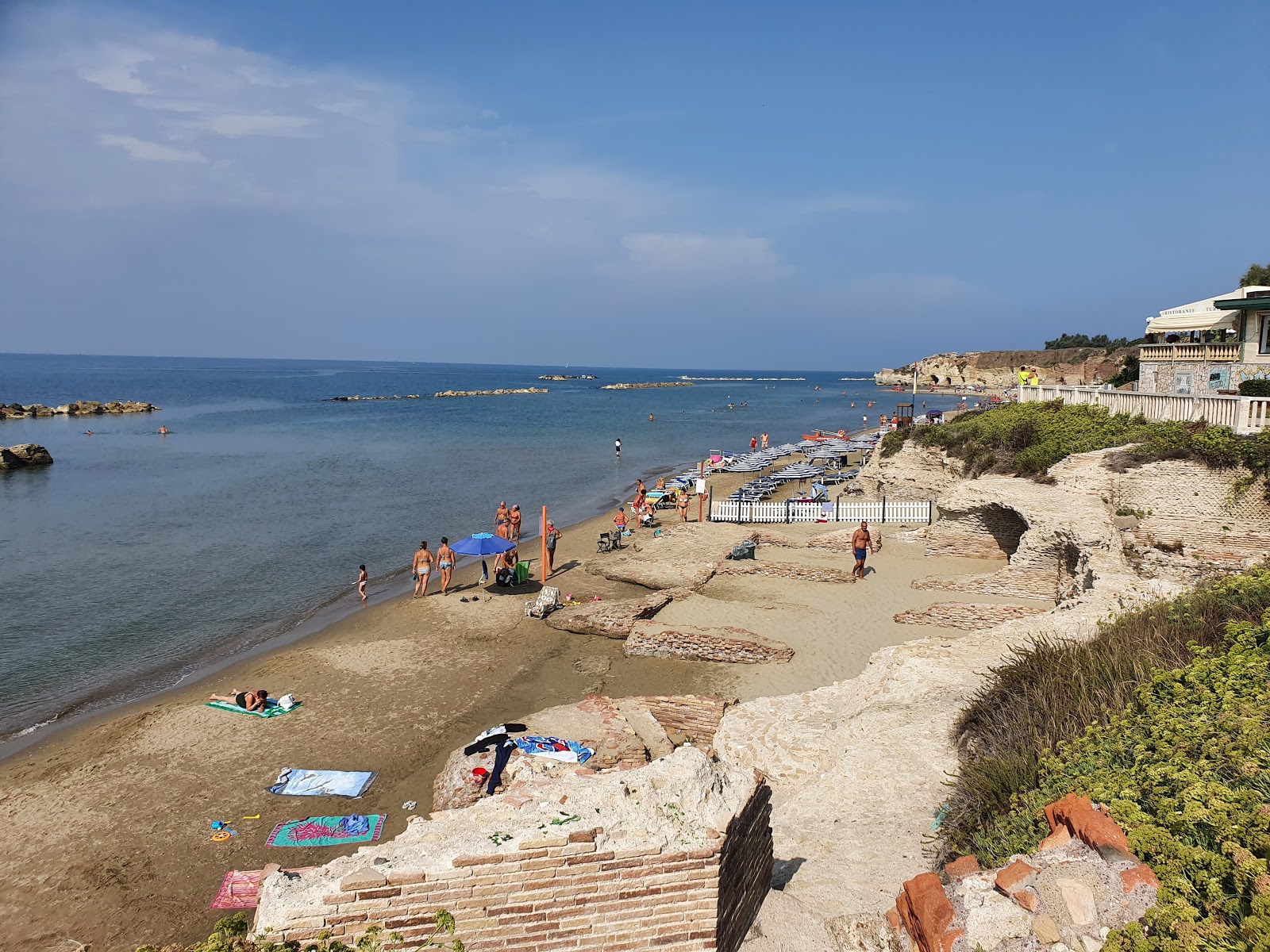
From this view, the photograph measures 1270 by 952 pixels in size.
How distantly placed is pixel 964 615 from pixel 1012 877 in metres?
11.1

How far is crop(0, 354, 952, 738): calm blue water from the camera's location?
17.0 m

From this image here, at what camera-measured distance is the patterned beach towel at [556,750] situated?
9.25 meters

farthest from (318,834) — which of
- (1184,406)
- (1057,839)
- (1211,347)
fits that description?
(1211,347)

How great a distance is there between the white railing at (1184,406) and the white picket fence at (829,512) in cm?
544

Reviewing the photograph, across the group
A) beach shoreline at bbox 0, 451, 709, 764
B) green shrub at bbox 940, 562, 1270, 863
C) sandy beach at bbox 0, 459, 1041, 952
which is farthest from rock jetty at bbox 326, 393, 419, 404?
green shrub at bbox 940, 562, 1270, 863

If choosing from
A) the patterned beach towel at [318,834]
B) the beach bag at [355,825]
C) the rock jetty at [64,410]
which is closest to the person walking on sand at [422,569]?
the patterned beach towel at [318,834]

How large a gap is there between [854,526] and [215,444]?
5088 centimetres

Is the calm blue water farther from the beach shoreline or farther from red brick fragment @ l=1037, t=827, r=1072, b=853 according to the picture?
red brick fragment @ l=1037, t=827, r=1072, b=853

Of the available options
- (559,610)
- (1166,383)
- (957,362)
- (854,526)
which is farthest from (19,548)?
(957,362)

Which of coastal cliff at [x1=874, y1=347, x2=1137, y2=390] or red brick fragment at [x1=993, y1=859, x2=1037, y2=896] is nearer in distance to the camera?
red brick fragment at [x1=993, y1=859, x2=1037, y2=896]

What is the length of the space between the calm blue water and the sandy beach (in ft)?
9.03

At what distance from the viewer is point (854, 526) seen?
2275 centimetres

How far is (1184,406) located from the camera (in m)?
16.5

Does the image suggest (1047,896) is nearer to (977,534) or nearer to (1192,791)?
(1192,791)
